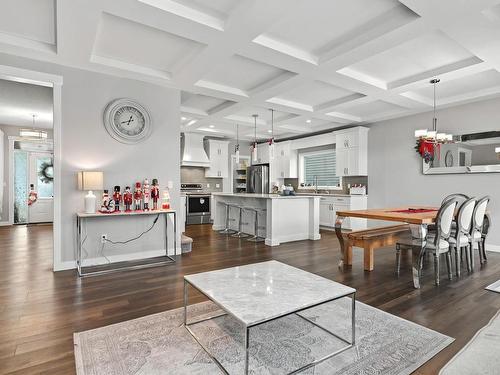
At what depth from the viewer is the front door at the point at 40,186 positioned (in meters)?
8.04

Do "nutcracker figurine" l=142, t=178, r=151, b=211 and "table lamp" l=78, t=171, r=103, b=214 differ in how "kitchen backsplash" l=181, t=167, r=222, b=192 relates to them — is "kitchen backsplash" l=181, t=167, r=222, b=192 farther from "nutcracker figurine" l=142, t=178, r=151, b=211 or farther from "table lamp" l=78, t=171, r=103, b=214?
"table lamp" l=78, t=171, r=103, b=214

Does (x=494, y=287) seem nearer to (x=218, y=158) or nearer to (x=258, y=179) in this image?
(x=258, y=179)

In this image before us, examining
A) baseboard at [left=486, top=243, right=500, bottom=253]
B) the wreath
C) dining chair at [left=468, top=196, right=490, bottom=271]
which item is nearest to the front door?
the wreath

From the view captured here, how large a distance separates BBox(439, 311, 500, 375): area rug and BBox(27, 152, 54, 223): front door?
9.11 metres

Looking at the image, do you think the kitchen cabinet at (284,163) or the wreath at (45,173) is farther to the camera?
the kitchen cabinet at (284,163)

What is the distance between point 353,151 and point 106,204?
17.4 ft

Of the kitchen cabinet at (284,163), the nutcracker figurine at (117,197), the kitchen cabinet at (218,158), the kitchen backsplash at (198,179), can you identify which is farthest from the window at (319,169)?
the nutcracker figurine at (117,197)

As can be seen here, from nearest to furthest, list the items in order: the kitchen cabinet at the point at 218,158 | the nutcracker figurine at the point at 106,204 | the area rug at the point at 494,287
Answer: the area rug at the point at 494,287
the nutcracker figurine at the point at 106,204
the kitchen cabinet at the point at 218,158

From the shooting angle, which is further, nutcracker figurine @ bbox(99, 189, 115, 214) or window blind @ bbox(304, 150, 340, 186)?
window blind @ bbox(304, 150, 340, 186)

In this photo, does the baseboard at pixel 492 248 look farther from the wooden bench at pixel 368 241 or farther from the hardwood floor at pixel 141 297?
the wooden bench at pixel 368 241

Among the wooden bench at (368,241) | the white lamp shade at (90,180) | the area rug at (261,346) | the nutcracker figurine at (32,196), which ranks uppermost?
the white lamp shade at (90,180)

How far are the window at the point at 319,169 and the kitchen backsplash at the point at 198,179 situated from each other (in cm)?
261

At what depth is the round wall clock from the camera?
13.0ft

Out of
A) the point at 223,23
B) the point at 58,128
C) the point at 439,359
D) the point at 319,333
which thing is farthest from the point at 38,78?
the point at 439,359
